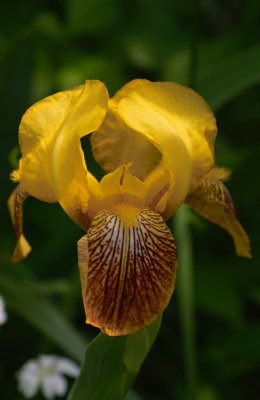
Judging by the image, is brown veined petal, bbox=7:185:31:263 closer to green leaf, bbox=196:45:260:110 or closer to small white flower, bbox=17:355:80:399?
small white flower, bbox=17:355:80:399

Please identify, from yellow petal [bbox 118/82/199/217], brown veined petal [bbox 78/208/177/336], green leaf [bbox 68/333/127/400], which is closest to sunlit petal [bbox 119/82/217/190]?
yellow petal [bbox 118/82/199/217]

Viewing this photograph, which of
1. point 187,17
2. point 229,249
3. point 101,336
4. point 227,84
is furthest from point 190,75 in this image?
point 101,336

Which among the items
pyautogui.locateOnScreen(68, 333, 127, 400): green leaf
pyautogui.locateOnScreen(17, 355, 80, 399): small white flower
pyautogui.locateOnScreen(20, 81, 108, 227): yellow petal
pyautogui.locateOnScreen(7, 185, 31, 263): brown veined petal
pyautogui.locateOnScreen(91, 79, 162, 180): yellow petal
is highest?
pyautogui.locateOnScreen(20, 81, 108, 227): yellow petal

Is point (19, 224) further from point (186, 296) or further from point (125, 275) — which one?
point (186, 296)

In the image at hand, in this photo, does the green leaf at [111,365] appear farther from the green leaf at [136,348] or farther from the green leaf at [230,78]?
the green leaf at [230,78]

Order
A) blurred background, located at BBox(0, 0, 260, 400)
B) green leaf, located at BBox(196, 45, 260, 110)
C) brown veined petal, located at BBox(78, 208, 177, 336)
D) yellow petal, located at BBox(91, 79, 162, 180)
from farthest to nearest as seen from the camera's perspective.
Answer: blurred background, located at BBox(0, 0, 260, 400)
green leaf, located at BBox(196, 45, 260, 110)
yellow petal, located at BBox(91, 79, 162, 180)
brown veined petal, located at BBox(78, 208, 177, 336)

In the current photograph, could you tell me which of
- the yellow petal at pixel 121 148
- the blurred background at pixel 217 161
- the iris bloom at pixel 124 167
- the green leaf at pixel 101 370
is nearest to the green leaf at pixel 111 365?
the green leaf at pixel 101 370

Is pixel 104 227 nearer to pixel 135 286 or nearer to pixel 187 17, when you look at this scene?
pixel 135 286
